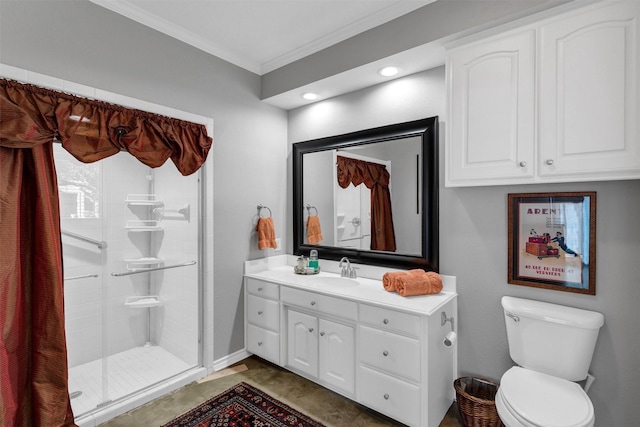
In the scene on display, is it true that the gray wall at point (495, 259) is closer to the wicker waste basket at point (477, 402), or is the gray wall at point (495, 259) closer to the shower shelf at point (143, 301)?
the wicker waste basket at point (477, 402)

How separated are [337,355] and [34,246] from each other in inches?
76.0

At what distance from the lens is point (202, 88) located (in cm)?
255

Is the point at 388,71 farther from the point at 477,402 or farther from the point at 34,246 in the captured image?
the point at 34,246

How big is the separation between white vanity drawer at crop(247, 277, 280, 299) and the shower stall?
43cm

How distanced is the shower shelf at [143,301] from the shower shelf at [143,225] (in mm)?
512

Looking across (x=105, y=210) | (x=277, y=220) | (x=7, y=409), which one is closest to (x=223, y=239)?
(x=277, y=220)

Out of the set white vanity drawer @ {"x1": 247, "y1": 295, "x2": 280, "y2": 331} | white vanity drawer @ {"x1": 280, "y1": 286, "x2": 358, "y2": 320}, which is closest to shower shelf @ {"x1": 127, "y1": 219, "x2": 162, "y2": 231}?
white vanity drawer @ {"x1": 247, "y1": 295, "x2": 280, "y2": 331}

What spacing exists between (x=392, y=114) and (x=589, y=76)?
124cm

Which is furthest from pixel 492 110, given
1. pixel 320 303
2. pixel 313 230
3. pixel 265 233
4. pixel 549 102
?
pixel 265 233

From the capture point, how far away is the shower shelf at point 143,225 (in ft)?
7.64

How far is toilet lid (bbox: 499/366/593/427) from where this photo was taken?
1.39m

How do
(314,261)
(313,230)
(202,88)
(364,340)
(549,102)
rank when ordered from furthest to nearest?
(313,230) → (314,261) → (202,88) → (364,340) → (549,102)

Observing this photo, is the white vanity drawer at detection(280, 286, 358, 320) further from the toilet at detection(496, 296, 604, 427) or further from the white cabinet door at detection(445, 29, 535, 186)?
the white cabinet door at detection(445, 29, 535, 186)

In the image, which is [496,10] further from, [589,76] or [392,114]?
[392,114]
